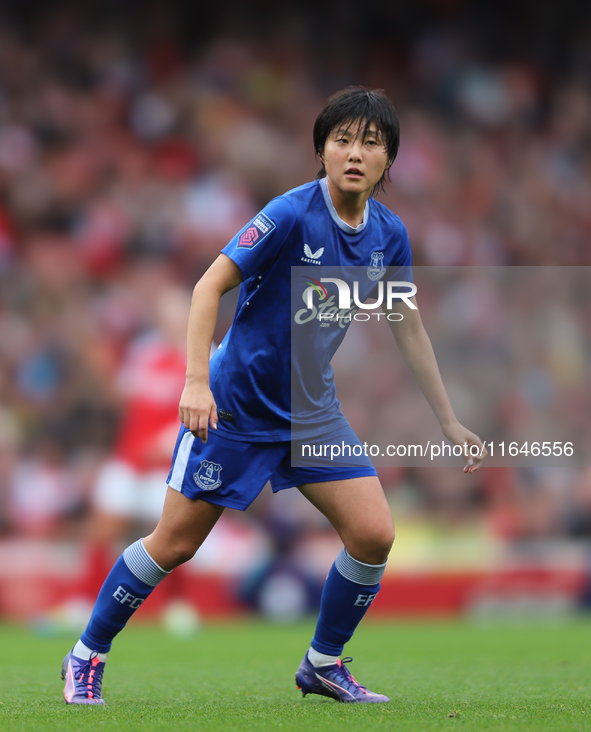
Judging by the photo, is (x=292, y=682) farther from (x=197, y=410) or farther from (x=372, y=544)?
(x=197, y=410)

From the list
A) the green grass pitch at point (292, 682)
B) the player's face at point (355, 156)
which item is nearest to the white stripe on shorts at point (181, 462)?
the green grass pitch at point (292, 682)

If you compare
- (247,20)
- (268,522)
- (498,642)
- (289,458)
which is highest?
(247,20)

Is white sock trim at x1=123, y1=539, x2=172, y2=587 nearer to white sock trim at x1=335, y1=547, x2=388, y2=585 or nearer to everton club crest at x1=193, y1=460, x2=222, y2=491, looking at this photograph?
everton club crest at x1=193, y1=460, x2=222, y2=491

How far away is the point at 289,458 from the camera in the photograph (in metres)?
3.36

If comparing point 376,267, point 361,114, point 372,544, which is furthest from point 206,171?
point 372,544

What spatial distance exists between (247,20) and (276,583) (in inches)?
242

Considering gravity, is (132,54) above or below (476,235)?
above

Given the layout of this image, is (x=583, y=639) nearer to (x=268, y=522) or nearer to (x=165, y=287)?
(x=268, y=522)

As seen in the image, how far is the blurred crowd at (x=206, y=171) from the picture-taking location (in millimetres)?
8281

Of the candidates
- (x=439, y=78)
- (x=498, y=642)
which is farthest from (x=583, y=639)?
(x=439, y=78)

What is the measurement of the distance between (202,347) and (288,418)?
1.59 feet

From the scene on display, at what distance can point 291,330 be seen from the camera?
3.31m

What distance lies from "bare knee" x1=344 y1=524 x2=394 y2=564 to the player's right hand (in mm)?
688

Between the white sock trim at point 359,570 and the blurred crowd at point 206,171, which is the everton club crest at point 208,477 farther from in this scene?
the blurred crowd at point 206,171
